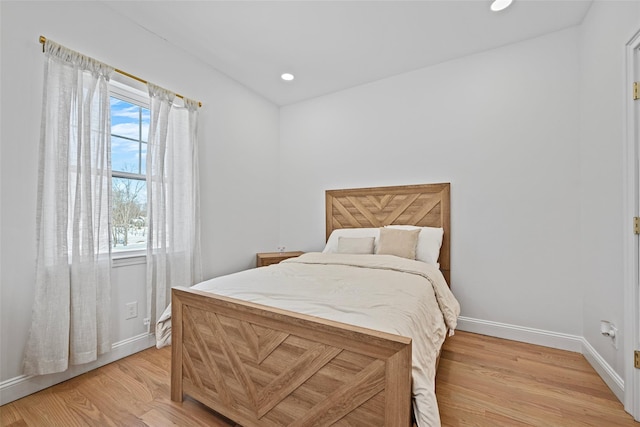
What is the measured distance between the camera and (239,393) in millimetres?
1372

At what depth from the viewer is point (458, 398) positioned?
1654 millimetres

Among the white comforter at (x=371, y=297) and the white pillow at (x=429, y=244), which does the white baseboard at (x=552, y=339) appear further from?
the white comforter at (x=371, y=297)

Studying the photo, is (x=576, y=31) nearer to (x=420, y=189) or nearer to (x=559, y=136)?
(x=559, y=136)

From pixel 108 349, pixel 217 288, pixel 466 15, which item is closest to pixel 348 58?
pixel 466 15

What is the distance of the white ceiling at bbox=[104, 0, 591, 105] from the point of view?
2105 millimetres

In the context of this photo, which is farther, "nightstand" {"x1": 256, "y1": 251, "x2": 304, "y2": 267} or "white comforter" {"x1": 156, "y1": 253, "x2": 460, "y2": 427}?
"nightstand" {"x1": 256, "y1": 251, "x2": 304, "y2": 267}

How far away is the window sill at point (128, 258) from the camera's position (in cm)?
215

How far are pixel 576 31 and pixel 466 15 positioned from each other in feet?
3.27

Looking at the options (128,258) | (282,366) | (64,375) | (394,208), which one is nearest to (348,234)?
(394,208)

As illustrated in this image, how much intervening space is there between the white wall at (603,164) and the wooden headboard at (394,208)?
1.03 meters

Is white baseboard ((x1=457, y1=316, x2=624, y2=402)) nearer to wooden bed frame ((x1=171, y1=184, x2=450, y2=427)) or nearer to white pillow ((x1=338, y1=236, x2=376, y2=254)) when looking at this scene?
white pillow ((x1=338, y1=236, x2=376, y2=254))

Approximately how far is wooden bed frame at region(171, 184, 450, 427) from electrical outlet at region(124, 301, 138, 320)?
0.89 meters

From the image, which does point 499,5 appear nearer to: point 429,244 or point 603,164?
point 603,164

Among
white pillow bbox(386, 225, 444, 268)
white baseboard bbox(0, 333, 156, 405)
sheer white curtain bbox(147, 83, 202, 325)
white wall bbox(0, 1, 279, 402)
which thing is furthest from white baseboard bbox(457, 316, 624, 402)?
white baseboard bbox(0, 333, 156, 405)
